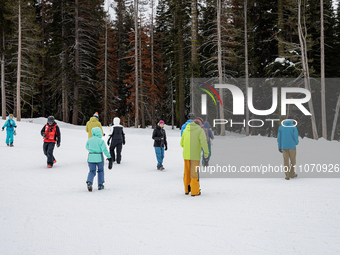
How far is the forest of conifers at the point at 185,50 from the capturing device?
76.4 feet

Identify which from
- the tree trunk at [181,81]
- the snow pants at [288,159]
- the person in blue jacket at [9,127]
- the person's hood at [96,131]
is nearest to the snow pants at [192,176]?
the person's hood at [96,131]

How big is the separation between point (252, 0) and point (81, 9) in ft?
57.9

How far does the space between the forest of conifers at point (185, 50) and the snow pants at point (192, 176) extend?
17.0 meters

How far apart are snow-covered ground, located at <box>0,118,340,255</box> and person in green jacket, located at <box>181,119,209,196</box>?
0.37 meters

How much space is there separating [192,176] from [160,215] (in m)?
1.70

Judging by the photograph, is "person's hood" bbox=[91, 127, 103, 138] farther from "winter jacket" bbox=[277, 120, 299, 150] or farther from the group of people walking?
"winter jacket" bbox=[277, 120, 299, 150]

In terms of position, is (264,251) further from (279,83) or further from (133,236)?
(279,83)

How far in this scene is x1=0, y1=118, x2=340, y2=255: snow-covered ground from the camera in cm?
410

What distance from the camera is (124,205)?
639 cm

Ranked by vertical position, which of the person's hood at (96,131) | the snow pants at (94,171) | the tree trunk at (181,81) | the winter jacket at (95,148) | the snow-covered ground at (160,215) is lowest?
the snow-covered ground at (160,215)

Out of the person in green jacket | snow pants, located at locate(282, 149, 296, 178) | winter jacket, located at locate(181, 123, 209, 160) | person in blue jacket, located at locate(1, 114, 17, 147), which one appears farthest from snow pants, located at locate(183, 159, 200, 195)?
person in blue jacket, located at locate(1, 114, 17, 147)

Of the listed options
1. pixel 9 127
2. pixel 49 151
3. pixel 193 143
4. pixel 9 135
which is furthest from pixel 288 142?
pixel 9 135

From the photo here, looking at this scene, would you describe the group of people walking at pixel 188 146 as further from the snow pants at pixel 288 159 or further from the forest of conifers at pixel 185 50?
the forest of conifers at pixel 185 50

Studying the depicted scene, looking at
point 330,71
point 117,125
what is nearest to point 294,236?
point 117,125
